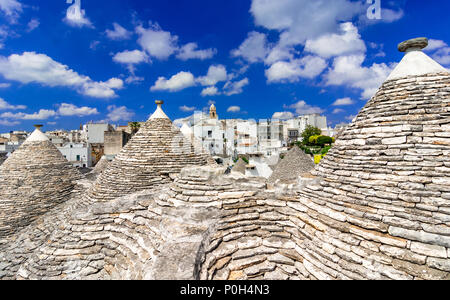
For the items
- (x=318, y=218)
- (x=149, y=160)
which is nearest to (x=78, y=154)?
(x=149, y=160)

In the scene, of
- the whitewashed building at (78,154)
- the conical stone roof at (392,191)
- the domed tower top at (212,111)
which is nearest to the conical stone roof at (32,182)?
the conical stone roof at (392,191)

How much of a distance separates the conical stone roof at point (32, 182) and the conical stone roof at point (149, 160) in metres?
3.04

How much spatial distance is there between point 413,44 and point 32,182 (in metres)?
12.6

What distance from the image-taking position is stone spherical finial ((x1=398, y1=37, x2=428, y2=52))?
3631 millimetres

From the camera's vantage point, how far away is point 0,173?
8.13 meters

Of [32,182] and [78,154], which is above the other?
[78,154]

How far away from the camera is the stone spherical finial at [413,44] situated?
143 inches

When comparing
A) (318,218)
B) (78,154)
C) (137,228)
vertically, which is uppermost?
(78,154)

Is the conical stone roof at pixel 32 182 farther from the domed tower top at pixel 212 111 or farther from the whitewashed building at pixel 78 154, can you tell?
the domed tower top at pixel 212 111

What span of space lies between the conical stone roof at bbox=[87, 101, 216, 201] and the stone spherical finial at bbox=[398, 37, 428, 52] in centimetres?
637

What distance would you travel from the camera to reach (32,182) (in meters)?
8.18

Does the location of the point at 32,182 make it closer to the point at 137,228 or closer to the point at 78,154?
the point at 137,228

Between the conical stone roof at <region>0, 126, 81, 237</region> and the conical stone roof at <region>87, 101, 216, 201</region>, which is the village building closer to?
the conical stone roof at <region>87, 101, 216, 201</region>
